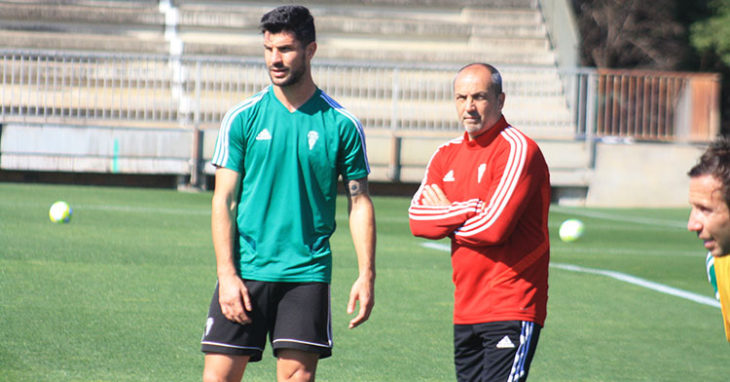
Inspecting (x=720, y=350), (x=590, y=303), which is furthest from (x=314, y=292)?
(x=590, y=303)

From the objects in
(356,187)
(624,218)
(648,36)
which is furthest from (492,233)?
(648,36)

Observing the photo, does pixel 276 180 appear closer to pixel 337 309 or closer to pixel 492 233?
pixel 492 233

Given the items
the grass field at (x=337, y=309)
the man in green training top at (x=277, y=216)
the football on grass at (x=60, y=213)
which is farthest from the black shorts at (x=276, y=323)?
the football on grass at (x=60, y=213)

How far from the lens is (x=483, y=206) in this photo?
4812mm

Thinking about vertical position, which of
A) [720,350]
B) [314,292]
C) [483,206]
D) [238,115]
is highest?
[238,115]

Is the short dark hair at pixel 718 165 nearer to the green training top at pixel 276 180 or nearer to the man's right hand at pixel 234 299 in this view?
the green training top at pixel 276 180

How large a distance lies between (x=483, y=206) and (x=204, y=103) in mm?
16568

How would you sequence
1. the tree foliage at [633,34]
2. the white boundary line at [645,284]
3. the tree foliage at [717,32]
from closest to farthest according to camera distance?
the white boundary line at [645,284] → the tree foliage at [717,32] → the tree foliage at [633,34]

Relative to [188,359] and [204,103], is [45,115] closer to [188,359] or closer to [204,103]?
[204,103]

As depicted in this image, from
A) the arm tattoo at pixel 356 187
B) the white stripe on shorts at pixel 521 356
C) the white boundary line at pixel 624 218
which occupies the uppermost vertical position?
the arm tattoo at pixel 356 187

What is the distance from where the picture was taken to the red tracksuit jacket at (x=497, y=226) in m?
4.68

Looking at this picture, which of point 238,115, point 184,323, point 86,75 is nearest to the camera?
point 238,115

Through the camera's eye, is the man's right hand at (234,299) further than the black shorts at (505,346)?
No

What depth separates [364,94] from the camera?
20.9 meters
